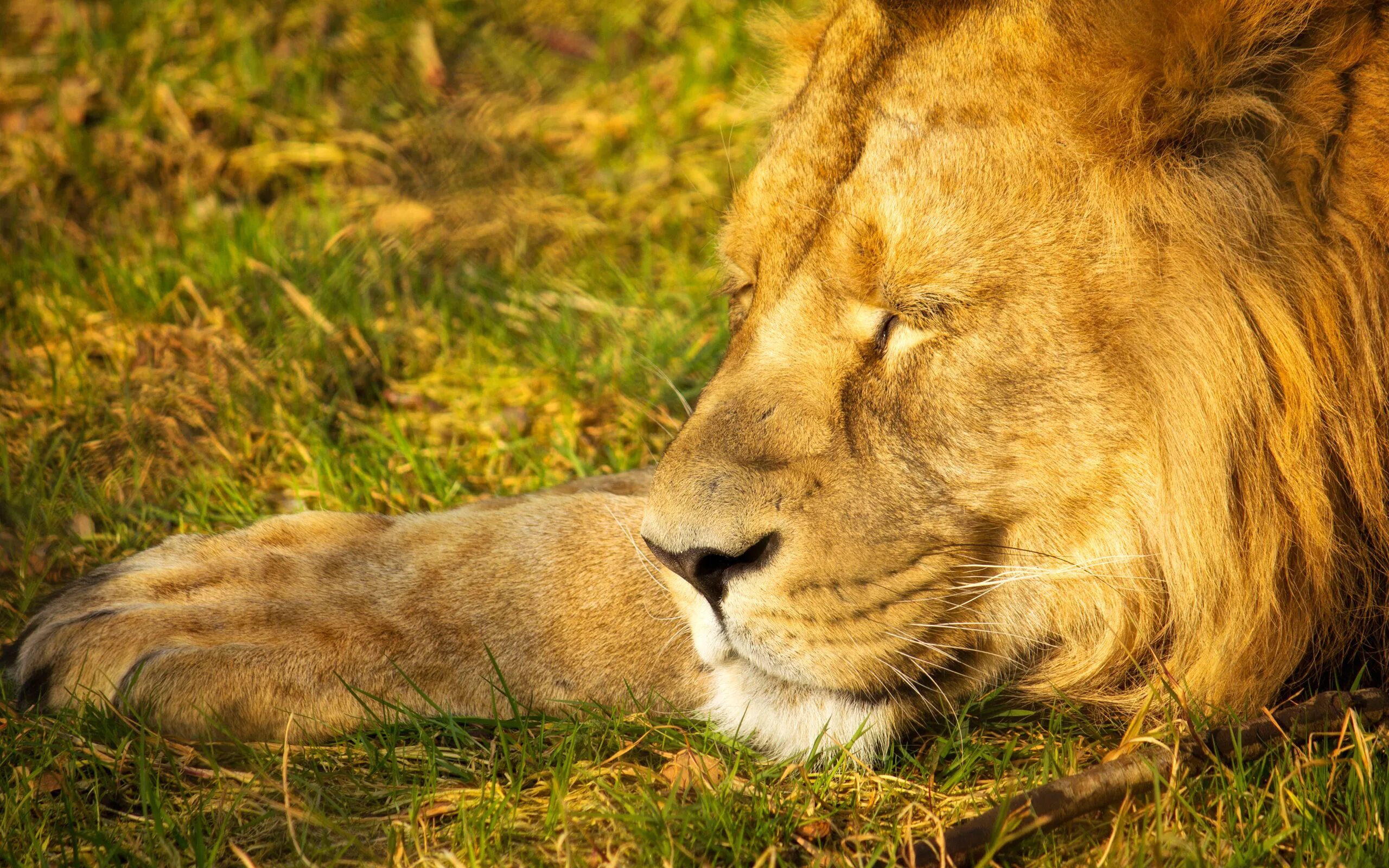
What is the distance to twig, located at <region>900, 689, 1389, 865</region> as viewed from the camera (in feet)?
6.15

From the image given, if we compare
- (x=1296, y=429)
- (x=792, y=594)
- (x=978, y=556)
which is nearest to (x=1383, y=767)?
(x=1296, y=429)

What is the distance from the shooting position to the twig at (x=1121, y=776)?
1.87 m

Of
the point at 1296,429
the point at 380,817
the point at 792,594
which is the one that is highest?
the point at 1296,429

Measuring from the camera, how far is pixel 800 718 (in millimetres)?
2229

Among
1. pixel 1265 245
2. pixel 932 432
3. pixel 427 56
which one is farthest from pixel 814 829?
pixel 427 56

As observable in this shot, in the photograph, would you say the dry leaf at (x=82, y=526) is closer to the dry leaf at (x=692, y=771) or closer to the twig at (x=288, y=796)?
the twig at (x=288, y=796)

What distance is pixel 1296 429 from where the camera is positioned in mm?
2070

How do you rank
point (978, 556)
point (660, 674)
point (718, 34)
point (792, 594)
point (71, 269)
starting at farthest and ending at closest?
point (718, 34) → point (71, 269) → point (660, 674) → point (978, 556) → point (792, 594)

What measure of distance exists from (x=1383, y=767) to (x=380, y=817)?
5.51ft

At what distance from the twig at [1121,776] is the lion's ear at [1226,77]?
0.91 meters

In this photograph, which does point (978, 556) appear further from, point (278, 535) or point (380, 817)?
point (278, 535)

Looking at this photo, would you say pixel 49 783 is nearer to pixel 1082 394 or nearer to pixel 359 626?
pixel 359 626

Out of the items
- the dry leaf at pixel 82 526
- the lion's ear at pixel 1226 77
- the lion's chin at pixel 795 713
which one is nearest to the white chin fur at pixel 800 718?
the lion's chin at pixel 795 713

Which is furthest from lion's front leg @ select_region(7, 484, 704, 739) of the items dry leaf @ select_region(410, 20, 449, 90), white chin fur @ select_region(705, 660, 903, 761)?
dry leaf @ select_region(410, 20, 449, 90)
